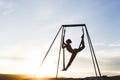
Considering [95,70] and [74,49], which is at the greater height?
[74,49]

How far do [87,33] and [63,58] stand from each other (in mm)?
2629

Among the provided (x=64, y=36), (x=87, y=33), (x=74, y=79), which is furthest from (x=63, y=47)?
(x=74, y=79)

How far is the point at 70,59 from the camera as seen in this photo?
20359 millimetres

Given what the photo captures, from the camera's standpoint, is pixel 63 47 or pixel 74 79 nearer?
pixel 63 47

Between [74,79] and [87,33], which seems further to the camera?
[74,79]

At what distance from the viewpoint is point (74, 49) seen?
20203mm

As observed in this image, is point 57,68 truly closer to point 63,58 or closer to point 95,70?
point 63,58

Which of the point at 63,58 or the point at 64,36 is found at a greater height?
the point at 64,36

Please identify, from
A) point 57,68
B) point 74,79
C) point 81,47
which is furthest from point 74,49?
point 74,79

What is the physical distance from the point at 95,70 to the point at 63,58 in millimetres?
2587

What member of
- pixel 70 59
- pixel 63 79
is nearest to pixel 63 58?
pixel 70 59

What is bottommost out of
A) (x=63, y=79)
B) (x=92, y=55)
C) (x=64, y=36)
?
(x=63, y=79)

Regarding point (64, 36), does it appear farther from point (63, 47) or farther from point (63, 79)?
point (63, 79)

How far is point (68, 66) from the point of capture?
20.4m
